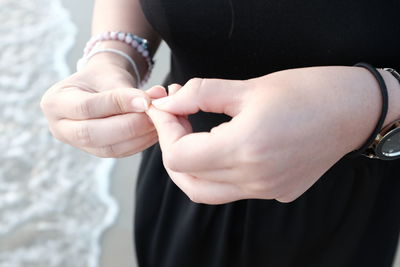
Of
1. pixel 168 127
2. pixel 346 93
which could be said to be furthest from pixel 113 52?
pixel 346 93

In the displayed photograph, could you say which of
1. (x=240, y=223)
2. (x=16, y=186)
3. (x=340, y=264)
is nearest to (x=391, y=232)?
(x=340, y=264)

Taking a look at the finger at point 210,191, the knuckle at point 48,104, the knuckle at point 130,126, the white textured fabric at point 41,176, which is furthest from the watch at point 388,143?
the white textured fabric at point 41,176

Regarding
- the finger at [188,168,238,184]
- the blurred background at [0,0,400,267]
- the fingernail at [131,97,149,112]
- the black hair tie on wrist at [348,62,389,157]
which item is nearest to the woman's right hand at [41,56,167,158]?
the fingernail at [131,97,149,112]

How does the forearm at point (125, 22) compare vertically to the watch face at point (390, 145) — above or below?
above

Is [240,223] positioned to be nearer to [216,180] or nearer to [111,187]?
[216,180]

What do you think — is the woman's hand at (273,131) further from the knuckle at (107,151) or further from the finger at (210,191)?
the knuckle at (107,151)

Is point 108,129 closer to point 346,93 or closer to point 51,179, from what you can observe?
point 346,93

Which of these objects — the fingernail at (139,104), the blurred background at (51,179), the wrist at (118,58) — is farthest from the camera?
the blurred background at (51,179)
